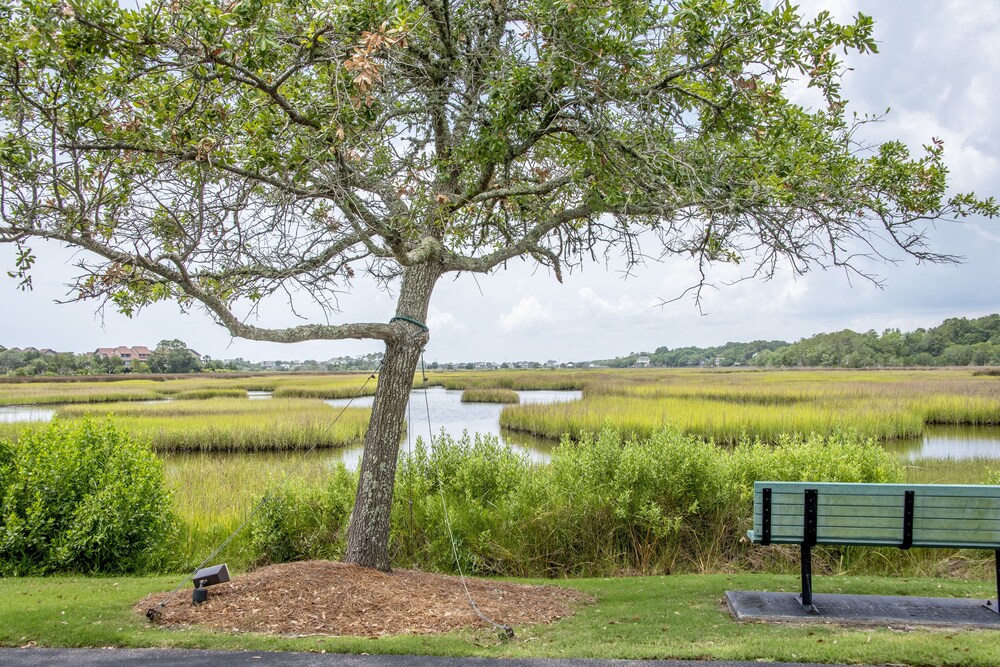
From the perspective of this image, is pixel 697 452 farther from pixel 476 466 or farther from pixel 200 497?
pixel 200 497

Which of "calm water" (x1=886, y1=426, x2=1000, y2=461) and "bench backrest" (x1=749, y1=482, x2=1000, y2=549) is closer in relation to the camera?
"bench backrest" (x1=749, y1=482, x2=1000, y2=549)

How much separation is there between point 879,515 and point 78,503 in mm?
8747

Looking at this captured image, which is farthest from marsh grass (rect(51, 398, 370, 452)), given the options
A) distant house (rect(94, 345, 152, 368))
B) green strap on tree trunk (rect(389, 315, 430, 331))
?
distant house (rect(94, 345, 152, 368))

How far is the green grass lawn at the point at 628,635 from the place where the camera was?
4.66 meters

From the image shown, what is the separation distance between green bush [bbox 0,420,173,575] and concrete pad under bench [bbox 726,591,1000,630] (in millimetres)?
7013

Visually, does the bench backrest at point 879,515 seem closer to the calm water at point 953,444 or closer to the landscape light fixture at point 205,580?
the landscape light fixture at point 205,580

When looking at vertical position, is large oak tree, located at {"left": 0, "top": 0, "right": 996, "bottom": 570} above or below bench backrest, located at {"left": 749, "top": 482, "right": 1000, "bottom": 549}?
above

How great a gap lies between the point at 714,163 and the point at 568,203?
2.92 m

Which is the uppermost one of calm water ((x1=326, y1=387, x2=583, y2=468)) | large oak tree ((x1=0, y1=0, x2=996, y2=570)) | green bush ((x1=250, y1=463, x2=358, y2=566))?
large oak tree ((x1=0, y1=0, x2=996, y2=570))

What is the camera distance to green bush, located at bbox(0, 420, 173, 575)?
793 cm

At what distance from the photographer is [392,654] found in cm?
474

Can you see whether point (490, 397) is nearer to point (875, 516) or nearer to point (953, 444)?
point (953, 444)

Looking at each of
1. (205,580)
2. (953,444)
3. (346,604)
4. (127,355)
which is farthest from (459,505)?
(127,355)

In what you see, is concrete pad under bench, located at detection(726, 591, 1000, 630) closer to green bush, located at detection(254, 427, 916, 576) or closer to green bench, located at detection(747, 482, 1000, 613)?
green bench, located at detection(747, 482, 1000, 613)
